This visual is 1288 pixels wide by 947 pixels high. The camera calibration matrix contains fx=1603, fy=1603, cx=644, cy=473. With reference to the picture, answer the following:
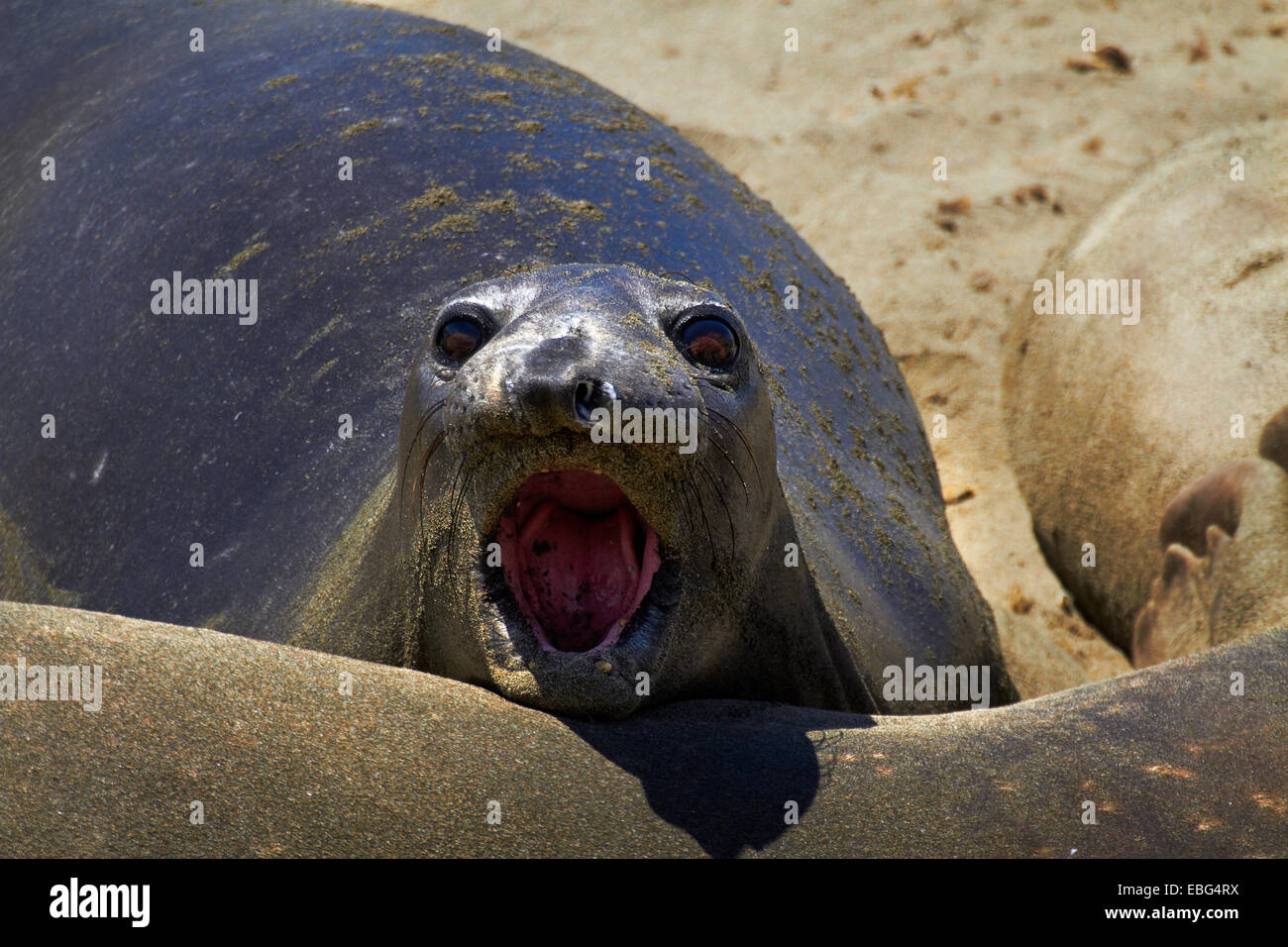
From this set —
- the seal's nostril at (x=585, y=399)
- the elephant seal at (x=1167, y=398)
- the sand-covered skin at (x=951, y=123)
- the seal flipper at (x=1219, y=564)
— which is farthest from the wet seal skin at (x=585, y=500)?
the sand-covered skin at (x=951, y=123)

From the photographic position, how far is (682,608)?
221cm

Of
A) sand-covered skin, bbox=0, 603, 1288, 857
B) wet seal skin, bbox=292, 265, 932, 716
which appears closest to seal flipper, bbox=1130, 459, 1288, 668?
sand-covered skin, bbox=0, 603, 1288, 857

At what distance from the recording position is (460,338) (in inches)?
89.6

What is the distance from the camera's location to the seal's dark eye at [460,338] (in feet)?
7.45

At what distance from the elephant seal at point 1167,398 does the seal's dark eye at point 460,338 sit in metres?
2.38

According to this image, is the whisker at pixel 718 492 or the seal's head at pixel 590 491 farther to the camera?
the whisker at pixel 718 492

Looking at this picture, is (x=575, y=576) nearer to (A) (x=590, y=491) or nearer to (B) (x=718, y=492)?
(A) (x=590, y=491)

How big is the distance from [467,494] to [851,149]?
4211mm

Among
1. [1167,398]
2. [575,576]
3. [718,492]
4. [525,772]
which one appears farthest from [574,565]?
[1167,398]

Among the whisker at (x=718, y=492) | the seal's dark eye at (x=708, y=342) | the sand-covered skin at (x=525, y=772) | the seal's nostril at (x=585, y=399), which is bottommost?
the sand-covered skin at (x=525, y=772)

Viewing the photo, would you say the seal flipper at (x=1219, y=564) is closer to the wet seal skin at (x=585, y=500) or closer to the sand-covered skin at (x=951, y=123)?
the sand-covered skin at (x=951, y=123)
